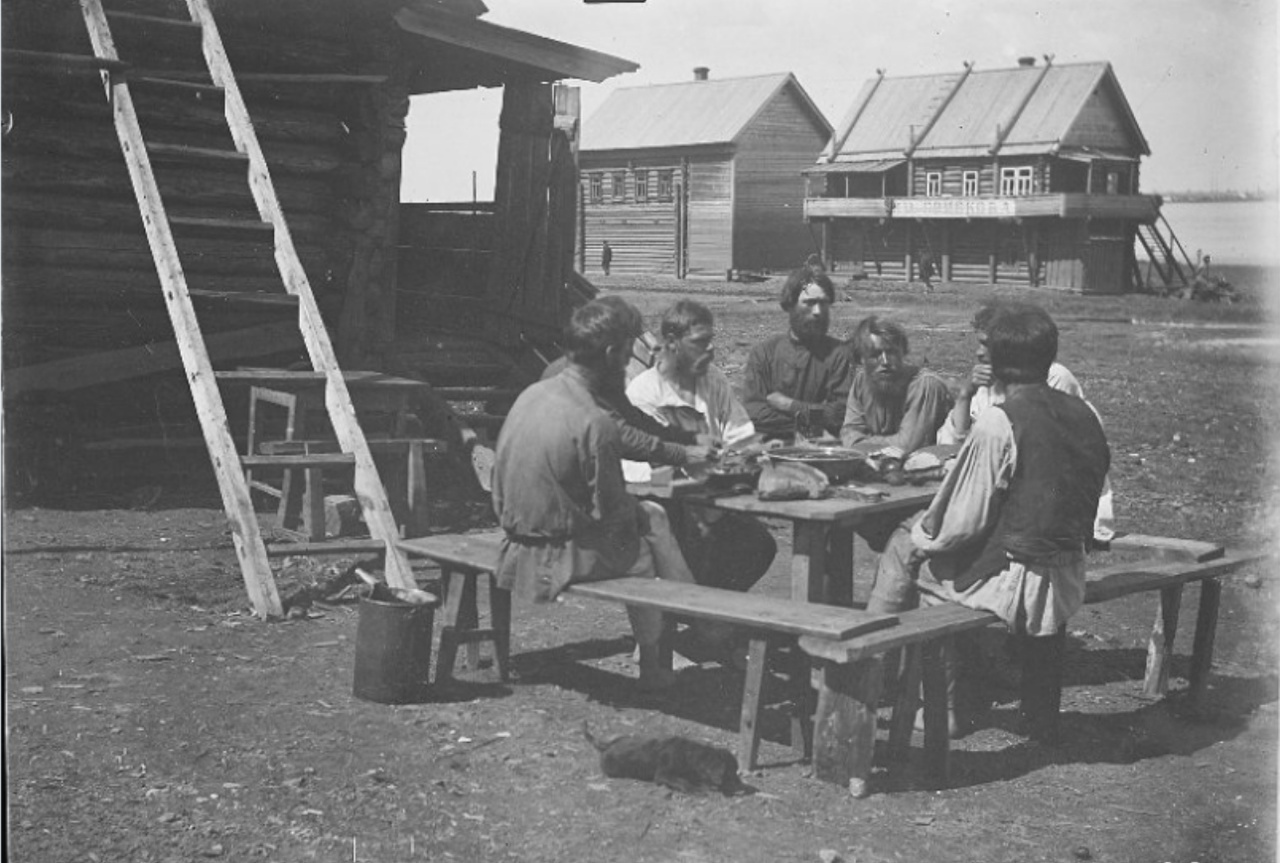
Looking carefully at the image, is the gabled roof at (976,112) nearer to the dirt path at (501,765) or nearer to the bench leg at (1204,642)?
the bench leg at (1204,642)

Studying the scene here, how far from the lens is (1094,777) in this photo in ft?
17.0

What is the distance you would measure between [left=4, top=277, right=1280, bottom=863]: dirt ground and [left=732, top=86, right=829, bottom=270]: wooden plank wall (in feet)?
116

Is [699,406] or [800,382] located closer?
[699,406]

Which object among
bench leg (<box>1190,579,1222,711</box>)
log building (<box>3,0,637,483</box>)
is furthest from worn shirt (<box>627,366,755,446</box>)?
log building (<box>3,0,637,483</box>)

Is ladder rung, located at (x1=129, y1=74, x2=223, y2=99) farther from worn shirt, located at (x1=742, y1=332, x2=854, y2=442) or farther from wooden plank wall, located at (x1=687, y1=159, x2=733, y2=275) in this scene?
wooden plank wall, located at (x1=687, y1=159, x2=733, y2=275)

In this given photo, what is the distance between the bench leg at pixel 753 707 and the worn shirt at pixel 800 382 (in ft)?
8.56

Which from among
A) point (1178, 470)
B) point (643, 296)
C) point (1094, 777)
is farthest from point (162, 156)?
point (643, 296)

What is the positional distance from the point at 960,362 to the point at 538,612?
538 inches

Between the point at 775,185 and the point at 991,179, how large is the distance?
710 cm

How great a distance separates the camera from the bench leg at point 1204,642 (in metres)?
6.05

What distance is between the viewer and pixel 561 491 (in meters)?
5.57

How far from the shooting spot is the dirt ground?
4.53 metres

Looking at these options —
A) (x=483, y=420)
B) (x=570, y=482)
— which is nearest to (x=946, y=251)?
(x=483, y=420)

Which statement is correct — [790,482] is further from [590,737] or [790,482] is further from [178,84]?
[178,84]
